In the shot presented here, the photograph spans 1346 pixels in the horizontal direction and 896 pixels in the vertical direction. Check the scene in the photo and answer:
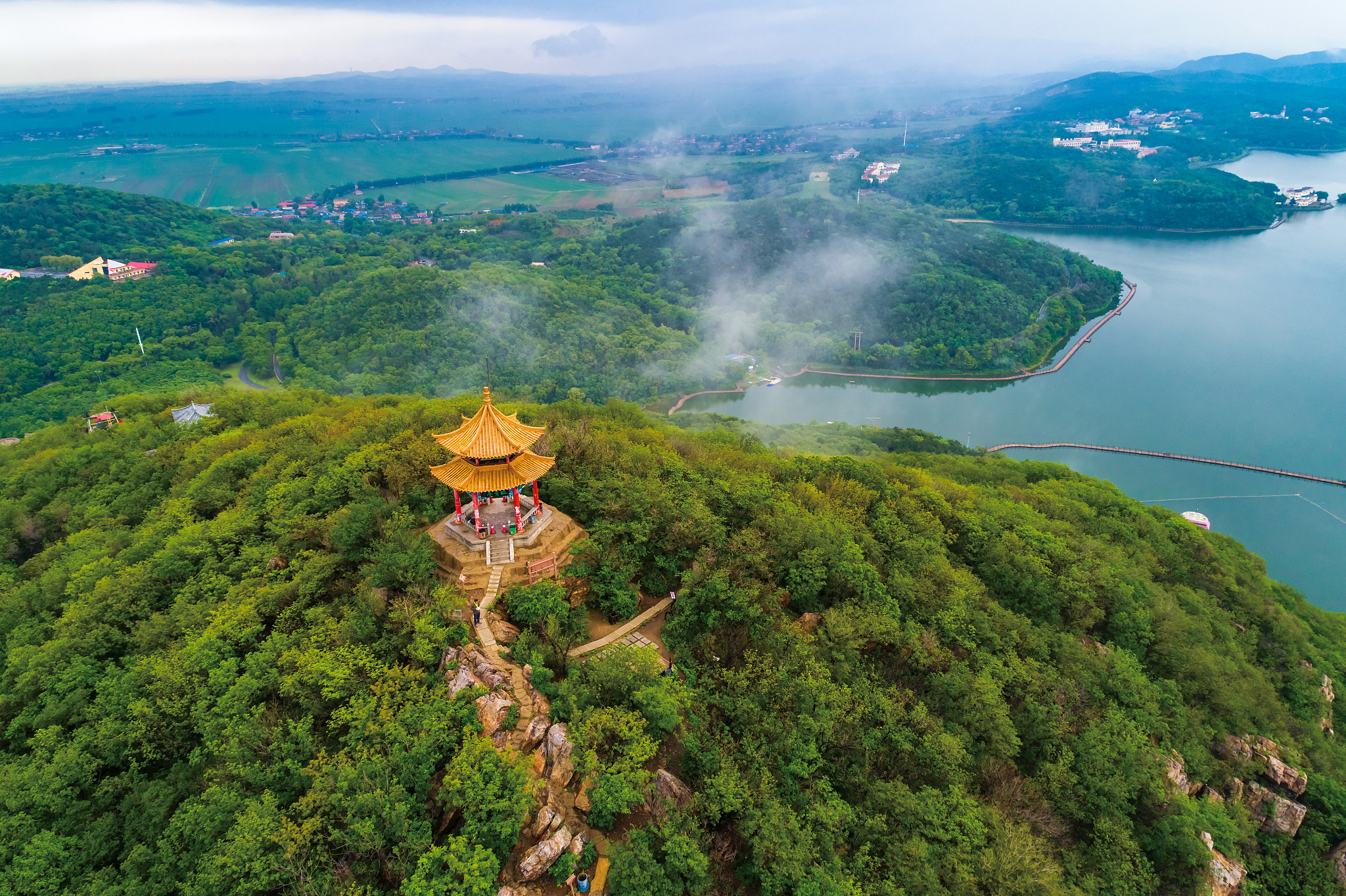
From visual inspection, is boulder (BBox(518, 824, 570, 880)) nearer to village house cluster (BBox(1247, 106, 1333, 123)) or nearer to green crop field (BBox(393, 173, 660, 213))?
green crop field (BBox(393, 173, 660, 213))

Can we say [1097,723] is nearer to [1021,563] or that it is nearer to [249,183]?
[1021,563]

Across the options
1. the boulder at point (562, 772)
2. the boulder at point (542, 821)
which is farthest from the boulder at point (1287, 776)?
the boulder at point (542, 821)

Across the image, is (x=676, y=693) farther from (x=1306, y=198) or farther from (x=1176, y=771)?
(x=1306, y=198)

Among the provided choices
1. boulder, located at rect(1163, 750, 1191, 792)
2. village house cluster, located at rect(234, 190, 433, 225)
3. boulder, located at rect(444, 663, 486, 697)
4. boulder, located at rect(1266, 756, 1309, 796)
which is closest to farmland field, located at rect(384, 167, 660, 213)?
village house cluster, located at rect(234, 190, 433, 225)

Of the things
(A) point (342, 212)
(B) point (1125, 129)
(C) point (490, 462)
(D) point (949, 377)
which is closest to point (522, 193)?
(A) point (342, 212)

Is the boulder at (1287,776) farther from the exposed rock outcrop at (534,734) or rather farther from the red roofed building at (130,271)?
the red roofed building at (130,271)

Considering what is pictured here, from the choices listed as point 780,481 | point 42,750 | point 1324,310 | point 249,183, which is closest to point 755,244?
point 1324,310
